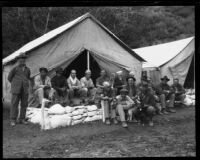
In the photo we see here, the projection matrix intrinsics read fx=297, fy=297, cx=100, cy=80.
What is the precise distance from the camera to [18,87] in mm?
6992

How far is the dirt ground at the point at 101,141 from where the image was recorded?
197 inches

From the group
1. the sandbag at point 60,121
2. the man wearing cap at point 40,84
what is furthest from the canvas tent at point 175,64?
the sandbag at point 60,121

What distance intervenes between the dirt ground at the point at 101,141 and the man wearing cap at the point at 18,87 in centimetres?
31

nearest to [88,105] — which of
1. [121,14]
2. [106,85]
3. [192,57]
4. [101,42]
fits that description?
[106,85]

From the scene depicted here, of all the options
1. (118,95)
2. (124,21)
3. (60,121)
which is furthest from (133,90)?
(124,21)

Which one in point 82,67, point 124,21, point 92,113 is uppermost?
point 124,21

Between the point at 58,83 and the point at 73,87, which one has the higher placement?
the point at 58,83

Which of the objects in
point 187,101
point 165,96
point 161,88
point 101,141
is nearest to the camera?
point 101,141

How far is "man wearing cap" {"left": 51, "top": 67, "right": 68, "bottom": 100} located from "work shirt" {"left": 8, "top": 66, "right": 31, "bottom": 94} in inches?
42.6

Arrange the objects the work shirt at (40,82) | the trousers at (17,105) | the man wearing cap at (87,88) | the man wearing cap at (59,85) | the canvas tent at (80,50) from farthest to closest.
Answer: the canvas tent at (80,50) → the man wearing cap at (87,88) → the man wearing cap at (59,85) → the work shirt at (40,82) → the trousers at (17,105)

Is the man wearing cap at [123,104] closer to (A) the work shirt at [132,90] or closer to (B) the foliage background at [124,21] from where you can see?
(A) the work shirt at [132,90]

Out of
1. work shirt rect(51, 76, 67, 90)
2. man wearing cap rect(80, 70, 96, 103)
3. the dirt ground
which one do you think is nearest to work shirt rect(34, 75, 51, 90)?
work shirt rect(51, 76, 67, 90)

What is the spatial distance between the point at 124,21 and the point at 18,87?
1958 centimetres

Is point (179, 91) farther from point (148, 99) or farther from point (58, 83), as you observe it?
point (58, 83)
